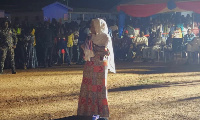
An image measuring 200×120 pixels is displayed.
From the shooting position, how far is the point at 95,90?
7.04 meters

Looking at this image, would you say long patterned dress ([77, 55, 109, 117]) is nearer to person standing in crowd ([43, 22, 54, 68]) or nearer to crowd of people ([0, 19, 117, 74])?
crowd of people ([0, 19, 117, 74])

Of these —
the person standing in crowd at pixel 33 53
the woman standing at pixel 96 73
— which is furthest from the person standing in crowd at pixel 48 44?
the woman standing at pixel 96 73

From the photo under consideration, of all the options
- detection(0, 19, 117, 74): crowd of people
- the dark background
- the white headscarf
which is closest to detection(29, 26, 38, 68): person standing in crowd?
detection(0, 19, 117, 74): crowd of people

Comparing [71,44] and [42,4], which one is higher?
[42,4]

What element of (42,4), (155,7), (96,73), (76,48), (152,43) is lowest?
(96,73)

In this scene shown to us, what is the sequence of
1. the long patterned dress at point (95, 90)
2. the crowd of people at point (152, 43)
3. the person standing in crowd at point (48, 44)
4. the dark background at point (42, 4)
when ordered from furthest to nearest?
the dark background at point (42, 4), the crowd of people at point (152, 43), the person standing in crowd at point (48, 44), the long patterned dress at point (95, 90)

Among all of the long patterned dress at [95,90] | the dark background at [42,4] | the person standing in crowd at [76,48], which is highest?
the dark background at [42,4]

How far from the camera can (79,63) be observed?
18.7m

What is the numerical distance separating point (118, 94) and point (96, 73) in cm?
334

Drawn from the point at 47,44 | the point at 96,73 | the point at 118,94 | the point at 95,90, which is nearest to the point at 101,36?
the point at 96,73

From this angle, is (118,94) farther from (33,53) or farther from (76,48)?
(76,48)

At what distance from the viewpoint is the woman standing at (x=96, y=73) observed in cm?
702

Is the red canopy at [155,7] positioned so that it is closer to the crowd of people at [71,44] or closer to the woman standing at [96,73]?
the crowd of people at [71,44]

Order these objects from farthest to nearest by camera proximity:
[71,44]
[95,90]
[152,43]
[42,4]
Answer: [42,4]
[152,43]
[71,44]
[95,90]
